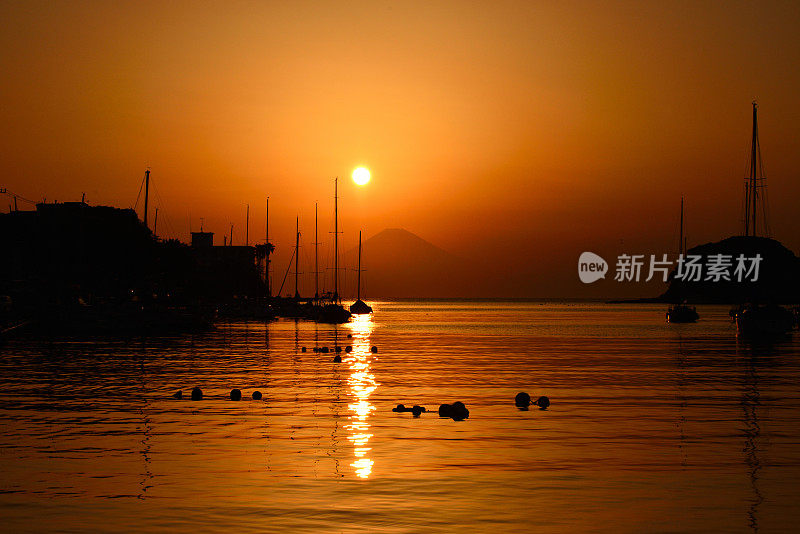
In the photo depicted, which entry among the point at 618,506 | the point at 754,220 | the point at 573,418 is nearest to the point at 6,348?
the point at 573,418

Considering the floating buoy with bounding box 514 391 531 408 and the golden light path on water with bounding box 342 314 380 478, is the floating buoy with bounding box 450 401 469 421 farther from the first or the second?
the floating buoy with bounding box 514 391 531 408

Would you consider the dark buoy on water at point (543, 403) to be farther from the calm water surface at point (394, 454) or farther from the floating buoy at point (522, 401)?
the floating buoy at point (522, 401)

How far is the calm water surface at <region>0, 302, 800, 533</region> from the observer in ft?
66.5

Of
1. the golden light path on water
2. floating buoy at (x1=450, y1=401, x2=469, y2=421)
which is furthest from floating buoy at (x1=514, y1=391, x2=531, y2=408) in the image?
the golden light path on water

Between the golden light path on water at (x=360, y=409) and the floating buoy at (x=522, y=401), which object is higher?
the floating buoy at (x=522, y=401)

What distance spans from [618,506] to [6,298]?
131813 mm

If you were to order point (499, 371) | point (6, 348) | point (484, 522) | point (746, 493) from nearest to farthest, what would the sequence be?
1. point (484, 522)
2. point (746, 493)
3. point (499, 371)
4. point (6, 348)

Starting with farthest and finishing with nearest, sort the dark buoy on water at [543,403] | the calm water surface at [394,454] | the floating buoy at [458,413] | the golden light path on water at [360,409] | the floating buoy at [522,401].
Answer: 1. the floating buoy at [522,401]
2. the dark buoy on water at [543,403]
3. the floating buoy at [458,413]
4. the golden light path on water at [360,409]
5. the calm water surface at [394,454]

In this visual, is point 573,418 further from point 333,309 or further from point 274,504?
point 333,309

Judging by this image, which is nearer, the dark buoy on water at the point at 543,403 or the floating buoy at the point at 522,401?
the dark buoy on water at the point at 543,403

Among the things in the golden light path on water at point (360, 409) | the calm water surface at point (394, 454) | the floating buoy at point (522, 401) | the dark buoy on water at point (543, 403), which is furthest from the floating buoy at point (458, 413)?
the dark buoy on water at point (543, 403)

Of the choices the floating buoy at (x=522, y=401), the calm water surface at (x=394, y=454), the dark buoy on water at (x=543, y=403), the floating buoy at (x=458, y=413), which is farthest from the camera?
the floating buoy at (x=522, y=401)

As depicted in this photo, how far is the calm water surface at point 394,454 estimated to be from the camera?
20.3 metres

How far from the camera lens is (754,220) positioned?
116938mm
